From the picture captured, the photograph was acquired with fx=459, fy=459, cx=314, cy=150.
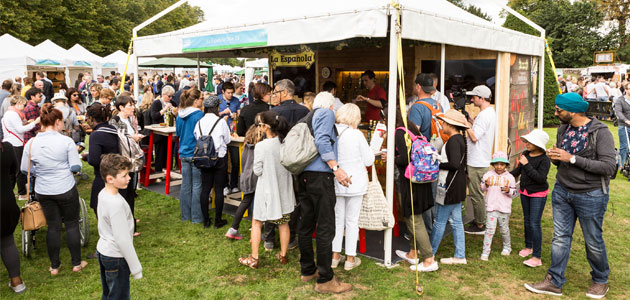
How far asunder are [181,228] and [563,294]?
13.9 feet

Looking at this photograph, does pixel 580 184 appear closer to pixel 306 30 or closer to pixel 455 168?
pixel 455 168

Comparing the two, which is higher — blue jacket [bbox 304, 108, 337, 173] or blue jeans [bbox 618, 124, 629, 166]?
blue jacket [bbox 304, 108, 337, 173]

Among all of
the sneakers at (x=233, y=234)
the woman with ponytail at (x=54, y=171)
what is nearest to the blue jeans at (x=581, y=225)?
the sneakers at (x=233, y=234)

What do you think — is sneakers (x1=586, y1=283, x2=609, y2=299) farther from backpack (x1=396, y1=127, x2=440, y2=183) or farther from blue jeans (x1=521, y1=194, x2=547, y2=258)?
backpack (x1=396, y1=127, x2=440, y2=183)

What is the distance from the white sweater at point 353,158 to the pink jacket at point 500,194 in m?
1.47

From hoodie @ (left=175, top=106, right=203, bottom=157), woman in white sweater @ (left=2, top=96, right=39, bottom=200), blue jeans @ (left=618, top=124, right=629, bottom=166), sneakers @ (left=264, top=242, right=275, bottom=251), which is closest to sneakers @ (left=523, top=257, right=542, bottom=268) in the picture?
sneakers @ (left=264, top=242, right=275, bottom=251)

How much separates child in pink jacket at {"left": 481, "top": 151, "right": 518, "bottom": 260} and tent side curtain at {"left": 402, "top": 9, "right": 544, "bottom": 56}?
1.35 metres

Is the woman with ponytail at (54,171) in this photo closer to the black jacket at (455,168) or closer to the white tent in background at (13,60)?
the black jacket at (455,168)

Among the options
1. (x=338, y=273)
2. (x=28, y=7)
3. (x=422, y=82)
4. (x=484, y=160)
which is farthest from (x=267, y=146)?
(x=28, y=7)

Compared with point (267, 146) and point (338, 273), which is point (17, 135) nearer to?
point (267, 146)

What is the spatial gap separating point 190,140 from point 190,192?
730 millimetres

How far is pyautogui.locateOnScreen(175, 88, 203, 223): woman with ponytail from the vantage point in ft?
18.7

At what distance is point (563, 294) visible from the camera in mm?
3955

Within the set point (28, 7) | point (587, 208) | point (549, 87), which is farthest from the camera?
point (28, 7)
